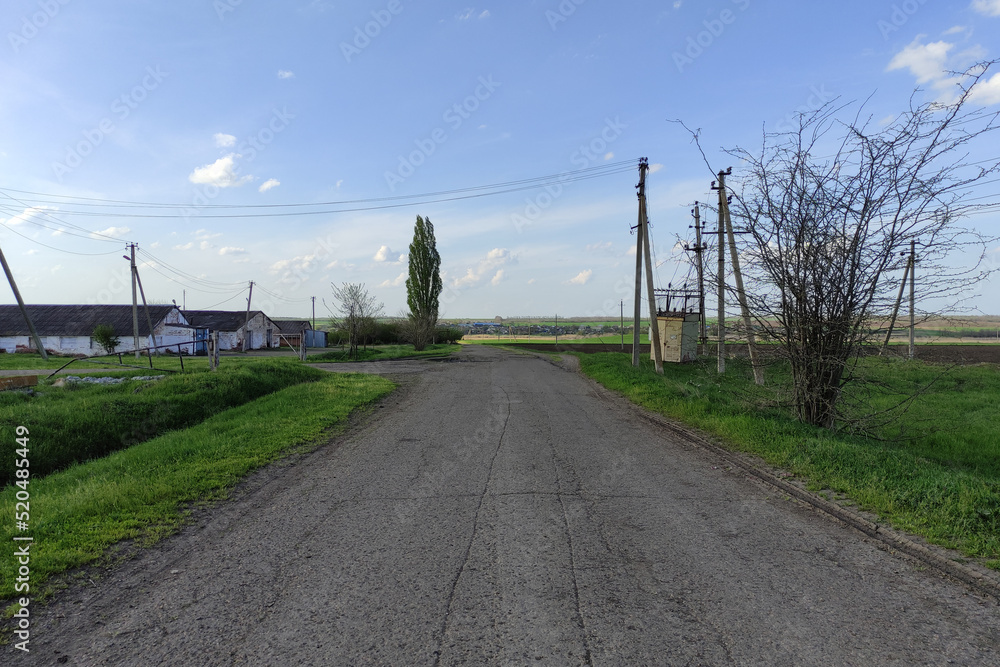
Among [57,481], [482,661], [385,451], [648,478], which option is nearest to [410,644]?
[482,661]

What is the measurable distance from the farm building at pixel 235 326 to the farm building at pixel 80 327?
3.46 metres

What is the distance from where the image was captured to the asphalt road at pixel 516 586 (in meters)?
2.87

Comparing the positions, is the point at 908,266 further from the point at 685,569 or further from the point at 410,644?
the point at 410,644

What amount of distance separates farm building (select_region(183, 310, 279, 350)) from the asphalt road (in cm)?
5236

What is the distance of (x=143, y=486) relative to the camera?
5781 millimetres

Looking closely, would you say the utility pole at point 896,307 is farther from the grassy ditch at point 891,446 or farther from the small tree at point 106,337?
the small tree at point 106,337

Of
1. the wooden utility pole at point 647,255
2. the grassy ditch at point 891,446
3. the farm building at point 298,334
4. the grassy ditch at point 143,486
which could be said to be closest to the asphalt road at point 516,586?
the grassy ditch at point 143,486

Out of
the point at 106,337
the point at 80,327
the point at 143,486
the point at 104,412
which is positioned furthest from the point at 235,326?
the point at 143,486

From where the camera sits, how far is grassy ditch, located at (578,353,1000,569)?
4598 mm

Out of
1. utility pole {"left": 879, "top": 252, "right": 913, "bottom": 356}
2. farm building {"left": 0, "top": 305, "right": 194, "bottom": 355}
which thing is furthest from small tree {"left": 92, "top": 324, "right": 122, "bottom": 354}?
utility pole {"left": 879, "top": 252, "right": 913, "bottom": 356}

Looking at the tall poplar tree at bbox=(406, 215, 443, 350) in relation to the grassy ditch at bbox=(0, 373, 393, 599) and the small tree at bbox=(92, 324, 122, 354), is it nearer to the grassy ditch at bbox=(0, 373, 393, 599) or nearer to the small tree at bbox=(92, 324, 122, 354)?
the small tree at bbox=(92, 324, 122, 354)

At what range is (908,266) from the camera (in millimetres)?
7535

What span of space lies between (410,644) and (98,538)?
3137mm

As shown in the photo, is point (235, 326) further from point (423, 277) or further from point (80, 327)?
point (423, 277)
